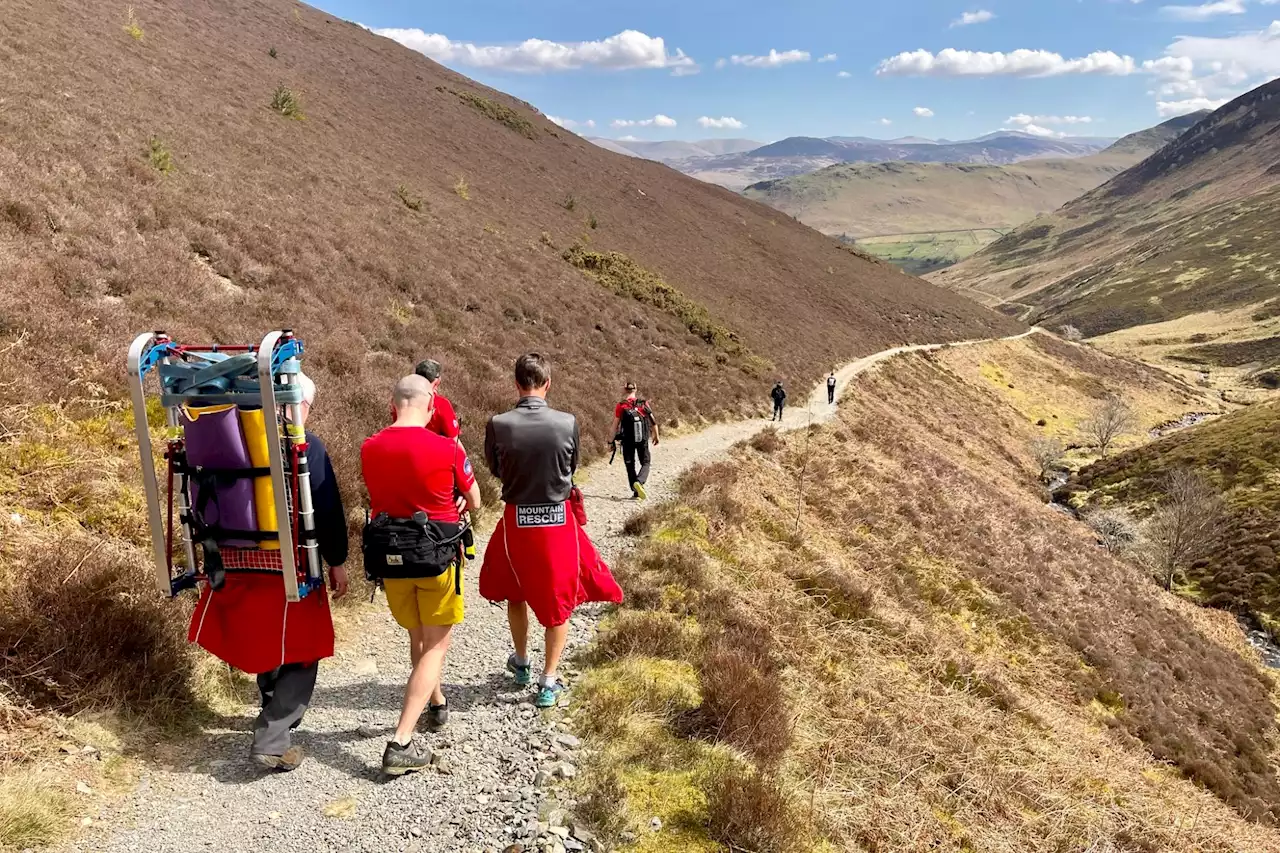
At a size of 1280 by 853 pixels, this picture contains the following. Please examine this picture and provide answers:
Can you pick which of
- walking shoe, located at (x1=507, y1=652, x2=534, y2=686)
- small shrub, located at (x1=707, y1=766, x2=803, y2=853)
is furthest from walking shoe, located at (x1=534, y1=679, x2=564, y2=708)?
small shrub, located at (x1=707, y1=766, x2=803, y2=853)

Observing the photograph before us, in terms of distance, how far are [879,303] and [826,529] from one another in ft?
175

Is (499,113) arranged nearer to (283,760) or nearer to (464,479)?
(464,479)

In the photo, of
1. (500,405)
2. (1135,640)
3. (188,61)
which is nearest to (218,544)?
(500,405)

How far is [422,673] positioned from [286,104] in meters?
35.6

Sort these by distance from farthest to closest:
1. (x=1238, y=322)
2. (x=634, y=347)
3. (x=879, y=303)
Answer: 1. (x=1238, y=322)
2. (x=879, y=303)
3. (x=634, y=347)

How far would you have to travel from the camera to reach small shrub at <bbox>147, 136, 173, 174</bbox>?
17.7 m

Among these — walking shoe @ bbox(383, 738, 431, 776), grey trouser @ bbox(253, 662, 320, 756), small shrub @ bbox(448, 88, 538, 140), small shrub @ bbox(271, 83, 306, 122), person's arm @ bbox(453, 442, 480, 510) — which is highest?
small shrub @ bbox(448, 88, 538, 140)

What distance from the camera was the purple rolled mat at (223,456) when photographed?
3906 mm

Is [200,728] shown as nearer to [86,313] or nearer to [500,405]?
[86,313]

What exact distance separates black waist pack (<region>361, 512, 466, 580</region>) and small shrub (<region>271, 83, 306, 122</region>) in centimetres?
3452

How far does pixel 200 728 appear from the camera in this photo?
15.4 feet

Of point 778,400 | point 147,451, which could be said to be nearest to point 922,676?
point 147,451

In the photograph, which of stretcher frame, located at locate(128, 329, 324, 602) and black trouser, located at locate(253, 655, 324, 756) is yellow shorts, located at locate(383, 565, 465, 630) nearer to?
stretcher frame, located at locate(128, 329, 324, 602)

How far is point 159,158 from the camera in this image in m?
17.9
